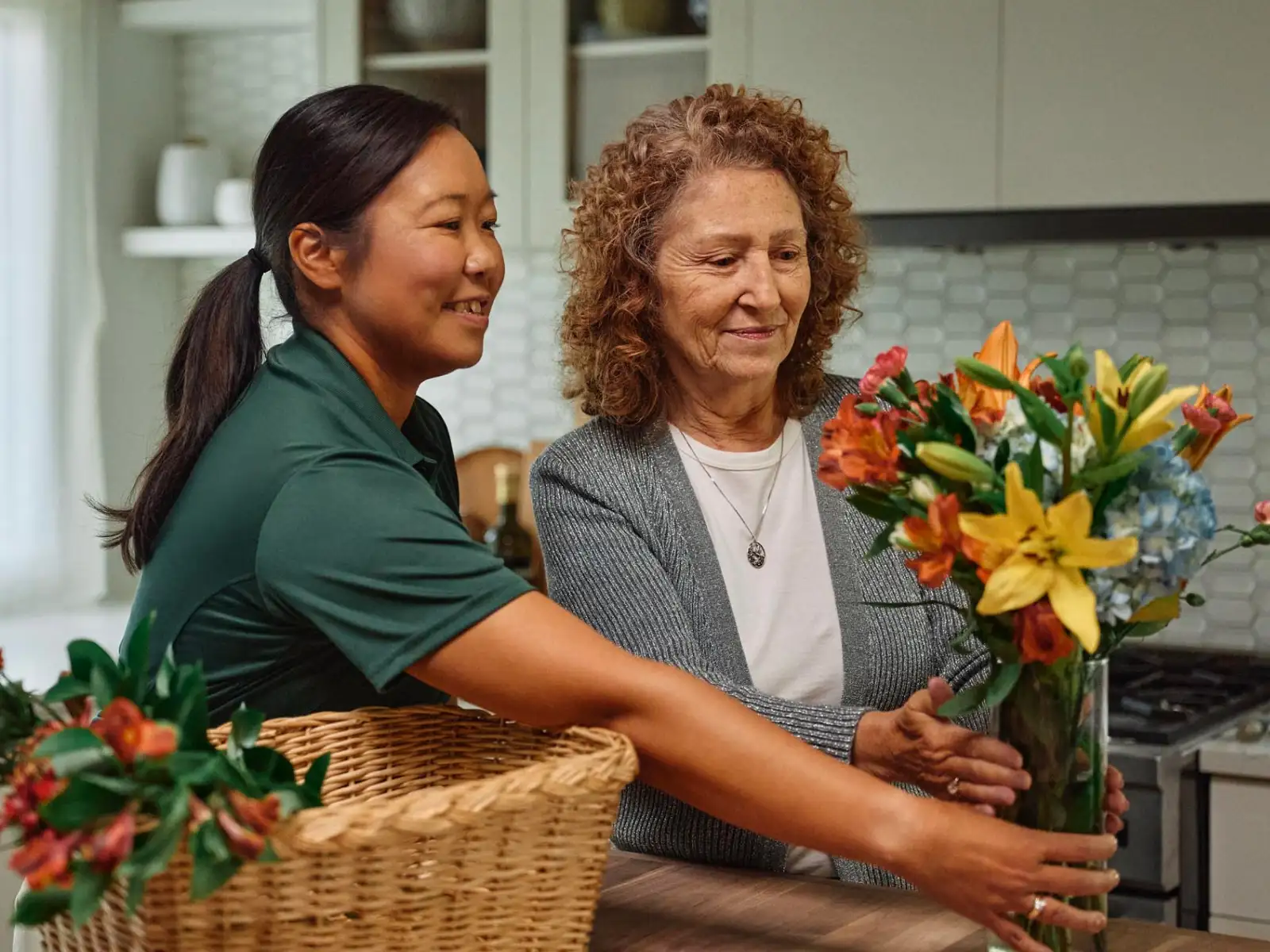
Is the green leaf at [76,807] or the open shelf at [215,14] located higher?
the open shelf at [215,14]

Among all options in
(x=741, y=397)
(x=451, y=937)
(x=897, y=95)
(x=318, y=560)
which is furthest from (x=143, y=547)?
(x=897, y=95)

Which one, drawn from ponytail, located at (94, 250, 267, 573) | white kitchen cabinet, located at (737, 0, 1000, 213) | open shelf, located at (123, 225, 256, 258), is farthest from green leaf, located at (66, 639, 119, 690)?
open shelf, located at (123, 225, 256, 258)

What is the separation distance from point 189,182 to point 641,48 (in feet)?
4.25

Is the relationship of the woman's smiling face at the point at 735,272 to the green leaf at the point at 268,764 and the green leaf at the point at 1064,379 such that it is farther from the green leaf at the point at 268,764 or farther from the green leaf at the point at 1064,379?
the green leaf at the point at 268,764

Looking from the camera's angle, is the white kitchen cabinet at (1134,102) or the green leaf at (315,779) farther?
the white kitchen cabinet at (1134,102)

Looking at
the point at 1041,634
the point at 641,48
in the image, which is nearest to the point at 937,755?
the point at 1041,634

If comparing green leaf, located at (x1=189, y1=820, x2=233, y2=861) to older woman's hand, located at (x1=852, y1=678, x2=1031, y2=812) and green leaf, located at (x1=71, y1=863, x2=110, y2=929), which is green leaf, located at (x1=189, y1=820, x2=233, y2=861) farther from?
older woman's hand, located at (x1=852, y1=678, x2=1031, y2=812)

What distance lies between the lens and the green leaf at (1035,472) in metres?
1.02

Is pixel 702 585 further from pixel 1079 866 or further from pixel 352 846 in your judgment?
pixel 352 846

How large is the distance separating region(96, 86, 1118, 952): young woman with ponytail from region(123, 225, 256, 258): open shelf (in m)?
2.37

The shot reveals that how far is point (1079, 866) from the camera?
1126 millimetres

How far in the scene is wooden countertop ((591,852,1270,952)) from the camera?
1291mm

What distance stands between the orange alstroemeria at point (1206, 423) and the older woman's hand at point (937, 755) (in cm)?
25

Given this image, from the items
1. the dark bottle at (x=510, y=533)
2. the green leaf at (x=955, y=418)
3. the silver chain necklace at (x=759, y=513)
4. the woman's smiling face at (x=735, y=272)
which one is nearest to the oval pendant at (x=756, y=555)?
the silver chain necklace at (x=759, y=513)
